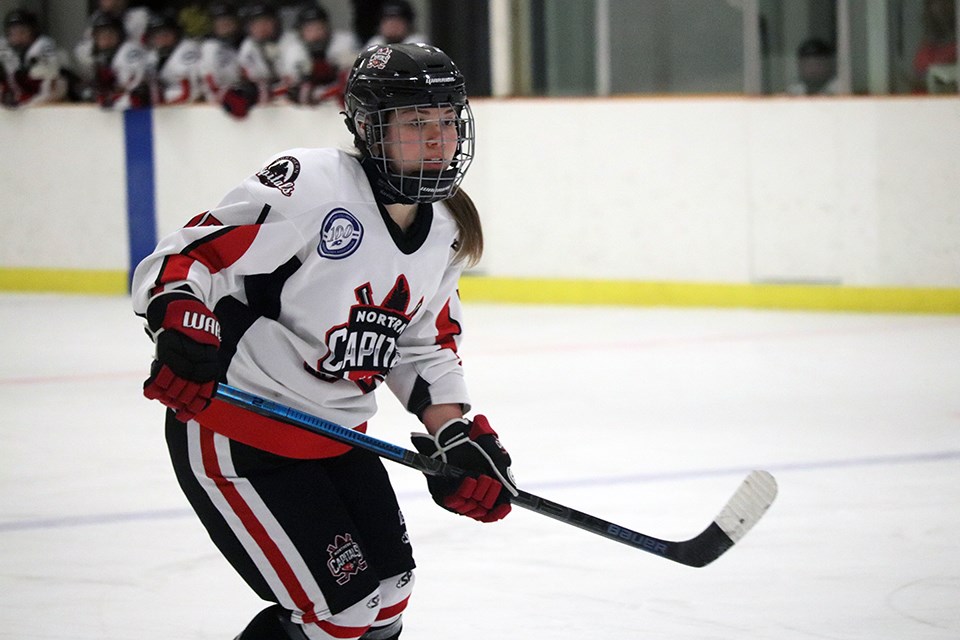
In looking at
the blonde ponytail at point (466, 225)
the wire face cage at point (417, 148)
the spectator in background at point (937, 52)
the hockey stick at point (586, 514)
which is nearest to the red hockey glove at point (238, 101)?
the spectator in background at point (937, 52)

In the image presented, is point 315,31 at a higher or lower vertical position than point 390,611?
higher

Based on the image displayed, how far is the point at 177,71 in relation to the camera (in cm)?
915

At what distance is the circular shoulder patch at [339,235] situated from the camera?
2.17 metres

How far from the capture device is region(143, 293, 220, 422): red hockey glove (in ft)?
6.58

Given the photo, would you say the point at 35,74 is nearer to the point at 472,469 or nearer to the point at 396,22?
the point at 396,22

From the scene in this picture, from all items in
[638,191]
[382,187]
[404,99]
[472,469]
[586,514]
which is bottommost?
[586,514]

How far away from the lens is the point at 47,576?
132 inches

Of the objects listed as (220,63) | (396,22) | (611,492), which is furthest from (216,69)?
(611,492)

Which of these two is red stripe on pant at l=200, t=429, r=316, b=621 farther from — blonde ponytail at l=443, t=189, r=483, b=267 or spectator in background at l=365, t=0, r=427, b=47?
spectator in background at l=365, t=0, r=427, b=47

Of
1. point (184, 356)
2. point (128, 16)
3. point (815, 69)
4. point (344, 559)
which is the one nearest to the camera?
point (184, 356)

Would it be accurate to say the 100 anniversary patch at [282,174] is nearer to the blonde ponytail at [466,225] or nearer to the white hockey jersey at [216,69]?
the blonde ponytail at [466,225]

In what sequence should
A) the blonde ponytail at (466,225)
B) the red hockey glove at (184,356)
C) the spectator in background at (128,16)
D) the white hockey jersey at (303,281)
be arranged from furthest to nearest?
1. the spectator in background at (128,16)
2. the blonde ponytail at (466,225)
3. the white hockey jersey at (303,281)
4. the red hockey glove at (184,356)

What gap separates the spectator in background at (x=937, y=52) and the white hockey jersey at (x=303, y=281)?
548 centimetres

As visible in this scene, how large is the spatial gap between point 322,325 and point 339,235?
122mm
